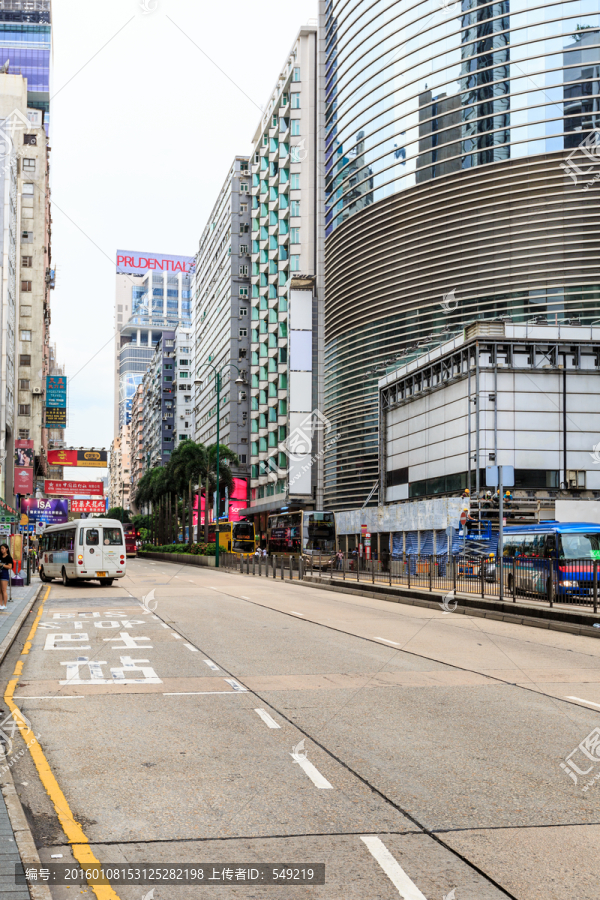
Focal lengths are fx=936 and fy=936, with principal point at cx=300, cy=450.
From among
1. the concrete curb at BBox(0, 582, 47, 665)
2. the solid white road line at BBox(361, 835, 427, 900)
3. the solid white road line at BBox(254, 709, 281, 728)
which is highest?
the solid white road line at BBox(361, 835, 427, 900)

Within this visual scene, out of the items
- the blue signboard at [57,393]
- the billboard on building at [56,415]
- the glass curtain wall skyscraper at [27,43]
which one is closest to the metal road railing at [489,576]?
the billboard on building at [56,415]

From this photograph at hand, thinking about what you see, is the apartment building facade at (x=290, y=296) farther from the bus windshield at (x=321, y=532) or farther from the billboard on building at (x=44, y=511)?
the bus windshield at (x=321, y=532)

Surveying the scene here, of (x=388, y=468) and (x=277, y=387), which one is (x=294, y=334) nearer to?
(x=277, y=387)

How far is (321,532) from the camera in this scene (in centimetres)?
5931

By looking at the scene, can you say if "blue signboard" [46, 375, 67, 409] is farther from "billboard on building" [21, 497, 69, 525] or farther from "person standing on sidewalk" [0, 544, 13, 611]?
"person standing on sidewalk" [0, 544, 13, 611]

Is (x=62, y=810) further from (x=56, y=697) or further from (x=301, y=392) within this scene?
(x=301, y=392)

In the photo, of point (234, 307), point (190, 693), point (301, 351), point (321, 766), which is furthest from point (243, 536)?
point (321, 766)

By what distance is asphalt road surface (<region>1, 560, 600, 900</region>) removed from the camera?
A: 534 centimetres

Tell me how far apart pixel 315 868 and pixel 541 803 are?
206 cm

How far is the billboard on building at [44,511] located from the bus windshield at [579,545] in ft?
100

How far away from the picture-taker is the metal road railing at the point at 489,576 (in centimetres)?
2136

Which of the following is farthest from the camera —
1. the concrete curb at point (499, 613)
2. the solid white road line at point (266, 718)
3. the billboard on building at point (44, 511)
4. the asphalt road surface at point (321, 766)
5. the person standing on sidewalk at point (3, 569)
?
the billboard on building at point (44, 511)

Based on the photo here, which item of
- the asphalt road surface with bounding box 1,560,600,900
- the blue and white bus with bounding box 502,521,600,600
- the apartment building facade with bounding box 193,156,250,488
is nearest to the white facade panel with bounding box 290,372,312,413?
the apartment building facade with bounding box 193,156,250,488
